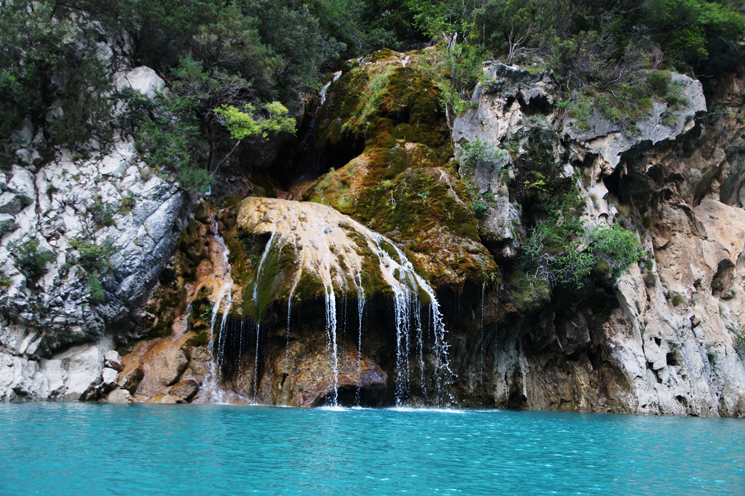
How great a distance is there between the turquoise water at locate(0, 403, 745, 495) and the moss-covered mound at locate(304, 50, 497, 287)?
553cm

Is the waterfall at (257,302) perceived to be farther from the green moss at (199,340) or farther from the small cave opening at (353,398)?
the small cave opening at (353,398)

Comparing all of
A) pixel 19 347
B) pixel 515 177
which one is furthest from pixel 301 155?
pixel 19 347

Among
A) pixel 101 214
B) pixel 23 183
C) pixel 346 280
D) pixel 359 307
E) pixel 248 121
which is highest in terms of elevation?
pixel 248 121

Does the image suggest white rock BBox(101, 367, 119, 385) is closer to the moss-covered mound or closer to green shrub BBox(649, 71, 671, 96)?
the moss-covered mound

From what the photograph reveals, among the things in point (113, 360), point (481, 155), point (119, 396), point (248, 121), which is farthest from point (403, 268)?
point (113, 360)

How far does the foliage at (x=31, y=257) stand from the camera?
12.0m

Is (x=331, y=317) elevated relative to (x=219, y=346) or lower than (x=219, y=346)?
elevated

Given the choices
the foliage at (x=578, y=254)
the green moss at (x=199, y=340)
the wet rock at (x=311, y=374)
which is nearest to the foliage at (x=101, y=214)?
the green moss at (x=199, y=340)

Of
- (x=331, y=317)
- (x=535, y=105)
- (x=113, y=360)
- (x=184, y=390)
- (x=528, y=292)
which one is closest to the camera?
(x=184, y=390)

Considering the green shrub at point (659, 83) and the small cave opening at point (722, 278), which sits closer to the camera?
the green shrub at point (659, 83)

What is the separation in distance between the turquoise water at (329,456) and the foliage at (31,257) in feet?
12.5

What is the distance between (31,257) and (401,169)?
453 inches

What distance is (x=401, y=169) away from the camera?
55.6ft

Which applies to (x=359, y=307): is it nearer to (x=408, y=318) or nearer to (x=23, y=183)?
(x=408, y=318)
